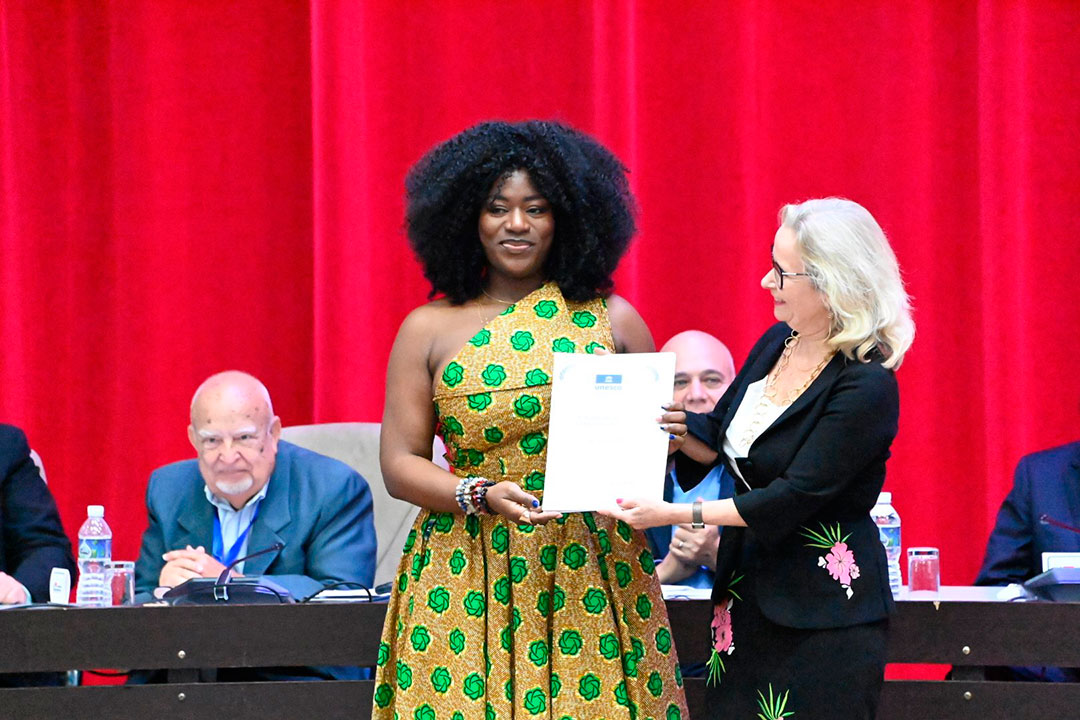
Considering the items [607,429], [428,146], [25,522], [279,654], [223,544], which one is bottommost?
[279,654]

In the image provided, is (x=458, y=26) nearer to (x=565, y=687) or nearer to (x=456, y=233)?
(x=456, y=233)

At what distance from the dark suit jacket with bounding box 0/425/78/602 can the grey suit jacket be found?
25 cm

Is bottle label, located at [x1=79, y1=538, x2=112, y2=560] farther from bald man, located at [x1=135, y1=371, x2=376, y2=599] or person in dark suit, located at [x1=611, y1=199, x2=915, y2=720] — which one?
person in dark suit, located at [x1=611, y1=199, x2=915, y2=720]

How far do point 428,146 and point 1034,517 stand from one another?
8.06ft

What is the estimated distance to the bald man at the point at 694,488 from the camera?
369 cm

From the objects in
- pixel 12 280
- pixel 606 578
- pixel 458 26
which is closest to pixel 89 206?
pixel 12 280

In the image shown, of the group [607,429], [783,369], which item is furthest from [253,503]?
[783,369]

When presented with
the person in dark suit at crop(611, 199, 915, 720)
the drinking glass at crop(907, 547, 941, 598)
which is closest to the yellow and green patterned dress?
the person in dark suit at crop(611, 199, 915, 720)

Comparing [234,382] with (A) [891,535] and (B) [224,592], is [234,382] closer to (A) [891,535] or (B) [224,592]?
(B) [224,592]

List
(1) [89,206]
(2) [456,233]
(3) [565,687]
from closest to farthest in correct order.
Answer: (3) [565,687]
(2) [456,233]
(1) [89,206]

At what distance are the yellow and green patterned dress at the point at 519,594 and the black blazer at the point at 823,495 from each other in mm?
267

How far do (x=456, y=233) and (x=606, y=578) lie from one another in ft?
2.21

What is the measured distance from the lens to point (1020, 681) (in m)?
3.16

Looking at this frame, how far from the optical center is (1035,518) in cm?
370
